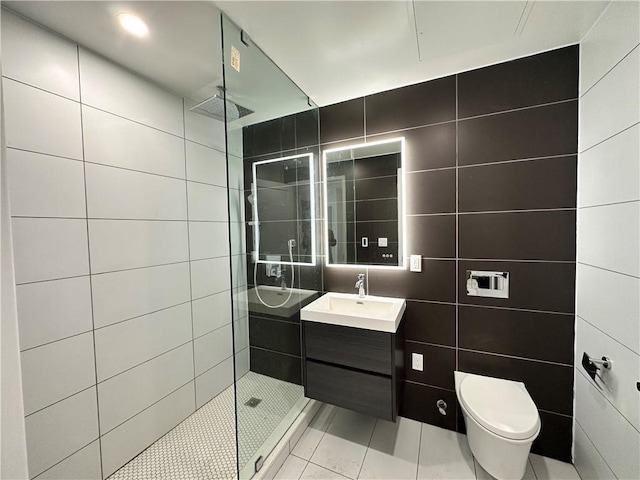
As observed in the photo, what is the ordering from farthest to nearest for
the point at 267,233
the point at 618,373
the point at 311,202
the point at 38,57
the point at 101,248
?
1. the point at 311,202
2. the point at 267,233
3. the point at 101,248
4. the point at 38,57
5. the point at 618,373

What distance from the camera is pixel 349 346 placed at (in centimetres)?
164

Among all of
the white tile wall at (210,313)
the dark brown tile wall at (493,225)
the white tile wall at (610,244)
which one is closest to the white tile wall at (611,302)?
the white tile wall at (610,244)

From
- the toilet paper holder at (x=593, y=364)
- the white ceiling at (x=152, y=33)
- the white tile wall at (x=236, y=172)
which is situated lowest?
the toilet paper holder at (x=593, y=364)

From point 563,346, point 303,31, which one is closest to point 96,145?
point 303,31

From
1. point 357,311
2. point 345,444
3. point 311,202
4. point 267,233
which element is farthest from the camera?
point 311,202

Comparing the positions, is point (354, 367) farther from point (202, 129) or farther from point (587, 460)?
point (202, 129)

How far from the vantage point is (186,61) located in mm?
1561

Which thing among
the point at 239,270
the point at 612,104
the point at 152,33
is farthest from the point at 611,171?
the point at 152,33

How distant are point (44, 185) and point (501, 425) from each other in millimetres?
2653

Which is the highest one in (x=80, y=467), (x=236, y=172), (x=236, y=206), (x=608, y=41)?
(x=608, y=41)

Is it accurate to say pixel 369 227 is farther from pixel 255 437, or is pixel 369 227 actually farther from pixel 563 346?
pixel 255 437

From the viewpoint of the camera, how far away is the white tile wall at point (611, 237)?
1.08m

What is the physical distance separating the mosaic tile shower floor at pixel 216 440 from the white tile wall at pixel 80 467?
0.48 ft

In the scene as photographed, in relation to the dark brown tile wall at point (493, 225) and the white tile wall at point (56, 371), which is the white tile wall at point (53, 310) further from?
the dark brown tile wall at point (493, 225)
